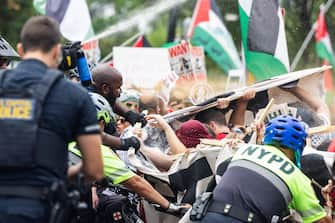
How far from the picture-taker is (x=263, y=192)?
6.57 m

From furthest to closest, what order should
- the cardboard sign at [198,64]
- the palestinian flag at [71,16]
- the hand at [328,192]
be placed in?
the palestinian flag at [71,16]
the cardboard sign at [198,64]
the hand at [328,192]

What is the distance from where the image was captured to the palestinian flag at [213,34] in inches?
675

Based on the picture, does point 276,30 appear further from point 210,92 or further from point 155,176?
point 155,176

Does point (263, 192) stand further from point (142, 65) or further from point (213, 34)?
point (213, 34)

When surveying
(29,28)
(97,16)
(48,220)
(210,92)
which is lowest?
(97,16)

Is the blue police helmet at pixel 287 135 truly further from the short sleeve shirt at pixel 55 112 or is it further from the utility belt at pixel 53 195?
the utility belt at pixel 53 195

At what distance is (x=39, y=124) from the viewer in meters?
5.69

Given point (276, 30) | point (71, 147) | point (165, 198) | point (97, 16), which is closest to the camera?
point (71, 147)

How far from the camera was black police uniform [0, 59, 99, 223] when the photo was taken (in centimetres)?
571

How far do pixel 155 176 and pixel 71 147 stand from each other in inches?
45.0

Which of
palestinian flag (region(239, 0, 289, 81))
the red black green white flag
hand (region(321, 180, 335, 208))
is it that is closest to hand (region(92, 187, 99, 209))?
hand (region(321, 180, 335, 208))

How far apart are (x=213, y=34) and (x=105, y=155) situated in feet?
32.6

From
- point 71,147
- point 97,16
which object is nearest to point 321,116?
point 71,147

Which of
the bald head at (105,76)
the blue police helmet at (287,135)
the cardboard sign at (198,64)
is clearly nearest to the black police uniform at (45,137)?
the blue police helmet at (287,135)
